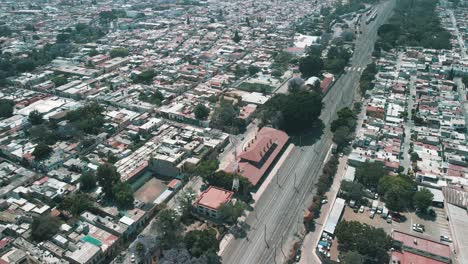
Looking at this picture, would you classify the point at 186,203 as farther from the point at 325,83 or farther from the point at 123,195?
the point at 325,83

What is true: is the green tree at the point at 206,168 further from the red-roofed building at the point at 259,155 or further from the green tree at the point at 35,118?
the green tree at the point at 35,118

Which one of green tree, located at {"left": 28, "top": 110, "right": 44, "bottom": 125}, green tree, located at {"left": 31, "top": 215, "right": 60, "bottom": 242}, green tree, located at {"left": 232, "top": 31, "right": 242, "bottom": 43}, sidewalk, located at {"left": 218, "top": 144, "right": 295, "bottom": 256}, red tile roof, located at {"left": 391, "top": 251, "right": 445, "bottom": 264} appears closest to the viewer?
red tile roof, located at {"left": 391, "top": 251, "right": 445, "bottom": 264}

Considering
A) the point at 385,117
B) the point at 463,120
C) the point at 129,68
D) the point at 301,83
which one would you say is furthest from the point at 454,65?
the point at 129,68

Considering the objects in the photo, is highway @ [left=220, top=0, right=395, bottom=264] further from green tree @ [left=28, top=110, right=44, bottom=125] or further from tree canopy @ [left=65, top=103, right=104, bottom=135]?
green tree @ [left=28, top=110, right=44, bottom=125]

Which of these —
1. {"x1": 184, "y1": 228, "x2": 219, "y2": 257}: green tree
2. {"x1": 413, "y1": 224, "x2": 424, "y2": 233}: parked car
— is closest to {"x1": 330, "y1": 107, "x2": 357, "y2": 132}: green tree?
{"x1": 413, "y1": 224, "x2": 424, "y2": 233}: parked car

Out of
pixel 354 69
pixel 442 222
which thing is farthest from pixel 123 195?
pixel 354 69

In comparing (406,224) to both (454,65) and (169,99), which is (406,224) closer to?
(169,99)

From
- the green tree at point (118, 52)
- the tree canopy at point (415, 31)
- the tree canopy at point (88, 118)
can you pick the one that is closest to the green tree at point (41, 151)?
the tree canopy at point (88, 118)
